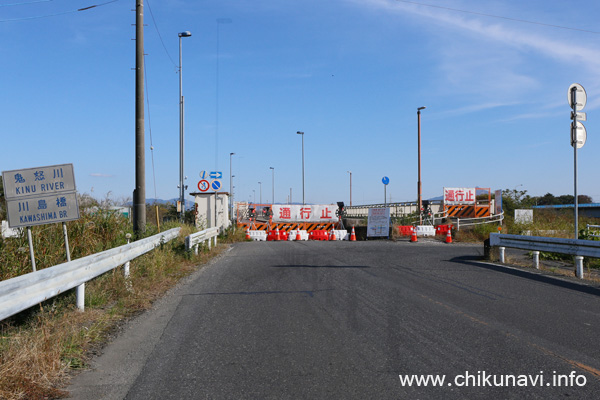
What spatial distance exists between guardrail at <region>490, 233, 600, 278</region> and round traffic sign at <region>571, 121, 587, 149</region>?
2.67 meters

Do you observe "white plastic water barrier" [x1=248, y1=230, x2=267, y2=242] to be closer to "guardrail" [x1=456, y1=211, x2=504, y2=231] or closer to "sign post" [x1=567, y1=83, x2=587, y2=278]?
"guardrail" [x1=456, y1=211, x2=504, y2=231]

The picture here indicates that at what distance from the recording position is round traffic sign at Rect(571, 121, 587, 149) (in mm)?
13203

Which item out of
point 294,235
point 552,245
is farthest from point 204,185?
point 552,245

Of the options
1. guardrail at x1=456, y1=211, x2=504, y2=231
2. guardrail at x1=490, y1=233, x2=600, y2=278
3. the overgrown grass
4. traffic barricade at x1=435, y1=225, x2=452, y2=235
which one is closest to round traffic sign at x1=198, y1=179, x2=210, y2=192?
the overgrown grass

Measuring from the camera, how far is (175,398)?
4180mm

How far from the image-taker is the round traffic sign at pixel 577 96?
1335 centimetres

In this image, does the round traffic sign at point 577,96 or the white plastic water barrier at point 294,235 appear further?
the white plastic water barrier at point 294,235

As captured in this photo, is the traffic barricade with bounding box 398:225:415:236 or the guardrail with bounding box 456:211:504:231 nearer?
the traffic barricade with bounding box 398:225:415:236

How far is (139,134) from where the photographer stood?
14055 millimetres

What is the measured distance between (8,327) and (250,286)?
478cm

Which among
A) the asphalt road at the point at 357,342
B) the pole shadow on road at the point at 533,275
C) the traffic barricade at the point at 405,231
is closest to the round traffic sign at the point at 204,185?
the traffic barricade at the point at 405,231

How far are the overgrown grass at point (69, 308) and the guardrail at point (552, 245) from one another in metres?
8.90

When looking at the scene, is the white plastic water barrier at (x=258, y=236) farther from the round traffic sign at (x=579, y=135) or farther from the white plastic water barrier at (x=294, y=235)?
the round traffic sign at (x=579, y=135)

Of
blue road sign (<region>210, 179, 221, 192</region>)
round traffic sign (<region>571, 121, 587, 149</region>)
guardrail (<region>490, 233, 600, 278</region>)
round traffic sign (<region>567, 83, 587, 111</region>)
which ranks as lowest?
guardrail (<region>490, 233, 600, 278</region>)
